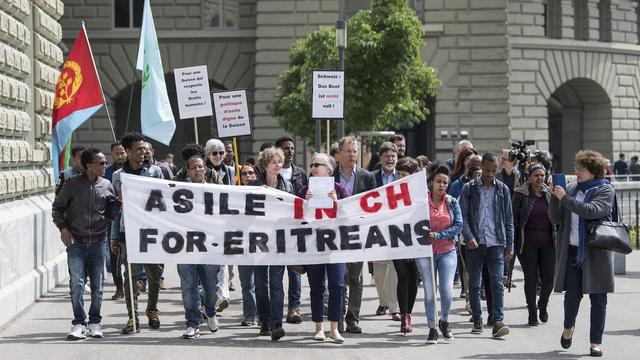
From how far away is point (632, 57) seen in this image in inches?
1651

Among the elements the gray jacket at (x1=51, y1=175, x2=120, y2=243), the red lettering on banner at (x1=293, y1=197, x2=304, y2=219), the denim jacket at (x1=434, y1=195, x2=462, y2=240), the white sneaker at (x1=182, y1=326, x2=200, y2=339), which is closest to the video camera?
the denim jacket at (x1=434, y1=195, x2=462, y2=240)

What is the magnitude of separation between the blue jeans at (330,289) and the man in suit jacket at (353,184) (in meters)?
0.60

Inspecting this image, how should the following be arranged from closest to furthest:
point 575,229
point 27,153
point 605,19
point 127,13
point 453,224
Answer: point 575,229, point 453,224, point 27,153, point 127,13, point 605,19

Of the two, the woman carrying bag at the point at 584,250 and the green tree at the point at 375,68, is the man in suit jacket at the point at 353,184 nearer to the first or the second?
the woman carrying bag at the point at 584,250

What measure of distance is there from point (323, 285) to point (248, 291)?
127cm

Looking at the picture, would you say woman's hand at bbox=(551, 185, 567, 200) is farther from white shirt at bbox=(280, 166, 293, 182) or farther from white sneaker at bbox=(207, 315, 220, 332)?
white sneaker at bbox=(207, 315, 220, 332)

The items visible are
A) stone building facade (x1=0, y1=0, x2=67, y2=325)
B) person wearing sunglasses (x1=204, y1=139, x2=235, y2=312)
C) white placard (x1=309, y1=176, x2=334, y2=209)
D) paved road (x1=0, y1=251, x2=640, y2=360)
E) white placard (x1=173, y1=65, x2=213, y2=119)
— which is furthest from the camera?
white placard (x1=173, y1=65, x2=213, y2=119)

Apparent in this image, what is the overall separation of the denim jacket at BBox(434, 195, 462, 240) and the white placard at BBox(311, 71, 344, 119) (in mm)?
4400

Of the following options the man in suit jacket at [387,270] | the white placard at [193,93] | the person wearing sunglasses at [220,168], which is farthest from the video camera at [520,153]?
the white placard at [193,93]

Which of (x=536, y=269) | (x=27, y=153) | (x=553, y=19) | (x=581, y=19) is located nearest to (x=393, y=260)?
(x=536, y=269)

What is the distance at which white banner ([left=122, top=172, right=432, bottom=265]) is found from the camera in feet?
38.3

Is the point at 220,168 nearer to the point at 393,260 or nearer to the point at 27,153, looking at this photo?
the point at 393,260

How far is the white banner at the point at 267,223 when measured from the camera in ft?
38.3

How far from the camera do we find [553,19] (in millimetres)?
41031
